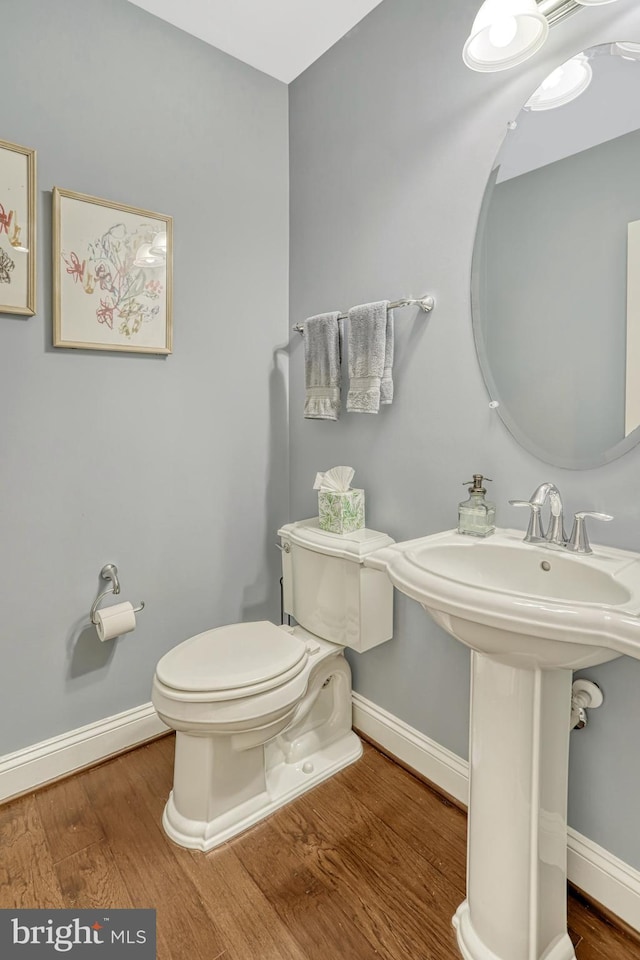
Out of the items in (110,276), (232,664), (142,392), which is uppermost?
(110,276)

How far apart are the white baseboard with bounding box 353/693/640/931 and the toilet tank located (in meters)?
0.34

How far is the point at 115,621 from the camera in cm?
165

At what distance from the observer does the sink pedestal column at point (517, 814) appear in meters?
1.03

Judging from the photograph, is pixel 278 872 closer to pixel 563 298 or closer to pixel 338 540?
pixel 338 540

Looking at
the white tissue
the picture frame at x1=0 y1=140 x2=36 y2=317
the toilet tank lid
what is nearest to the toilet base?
the toilet tank lid

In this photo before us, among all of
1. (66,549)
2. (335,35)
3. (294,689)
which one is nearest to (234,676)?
(294,689)

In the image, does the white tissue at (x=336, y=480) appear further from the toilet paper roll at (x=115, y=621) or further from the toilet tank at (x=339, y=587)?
the toilet paper roll at (x=115, y=621)

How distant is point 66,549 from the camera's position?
1658 mm

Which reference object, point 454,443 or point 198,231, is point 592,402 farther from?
point 198,231

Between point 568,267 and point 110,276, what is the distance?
137 cm

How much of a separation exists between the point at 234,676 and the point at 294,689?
0.19 meters

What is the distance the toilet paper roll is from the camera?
5.38 feet

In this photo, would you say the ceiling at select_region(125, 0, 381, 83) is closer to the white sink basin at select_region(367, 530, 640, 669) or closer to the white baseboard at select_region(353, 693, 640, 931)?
the white sink basin at select_region(367, 530, 640, 669)

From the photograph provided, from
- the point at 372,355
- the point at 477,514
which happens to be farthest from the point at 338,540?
the point at 372,355
